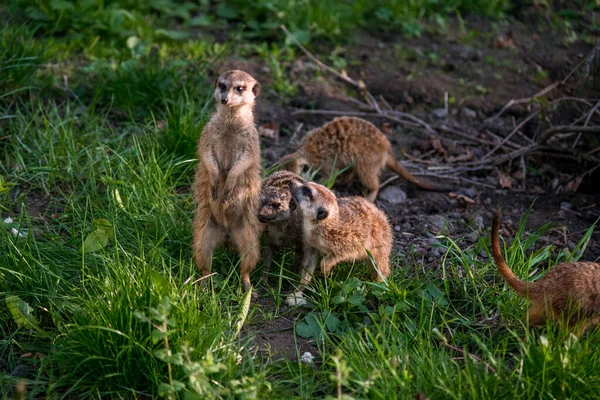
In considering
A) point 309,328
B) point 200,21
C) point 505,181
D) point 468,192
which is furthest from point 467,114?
point 309,328

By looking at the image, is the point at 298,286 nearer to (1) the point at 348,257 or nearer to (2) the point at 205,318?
(1) the point at 348,257

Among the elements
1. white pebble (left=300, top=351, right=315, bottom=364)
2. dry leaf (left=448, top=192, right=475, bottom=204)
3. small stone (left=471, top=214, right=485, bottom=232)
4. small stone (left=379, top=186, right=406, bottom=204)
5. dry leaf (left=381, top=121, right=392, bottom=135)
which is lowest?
small stone (left=379, top=186, right=406, bottom=204)

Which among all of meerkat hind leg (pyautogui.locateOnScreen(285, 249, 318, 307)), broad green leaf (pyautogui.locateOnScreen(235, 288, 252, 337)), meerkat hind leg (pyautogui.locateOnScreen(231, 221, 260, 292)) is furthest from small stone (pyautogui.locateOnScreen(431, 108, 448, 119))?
broad green leaf (pyautogui.locateOnScreen(235, 288, 252, 337))

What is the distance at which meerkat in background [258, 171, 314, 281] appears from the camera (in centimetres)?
419

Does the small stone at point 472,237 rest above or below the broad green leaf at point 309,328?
below

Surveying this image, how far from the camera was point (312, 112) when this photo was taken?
6.14 m

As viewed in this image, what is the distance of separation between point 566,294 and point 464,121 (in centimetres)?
309

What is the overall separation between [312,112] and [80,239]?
2539mm

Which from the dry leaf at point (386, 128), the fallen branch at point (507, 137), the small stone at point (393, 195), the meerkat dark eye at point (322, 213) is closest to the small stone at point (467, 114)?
the fallen branch at point (507, 137)

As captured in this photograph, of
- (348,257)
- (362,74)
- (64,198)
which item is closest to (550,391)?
(348,257)

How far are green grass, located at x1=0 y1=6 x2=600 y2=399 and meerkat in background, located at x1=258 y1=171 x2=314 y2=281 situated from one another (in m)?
0.14

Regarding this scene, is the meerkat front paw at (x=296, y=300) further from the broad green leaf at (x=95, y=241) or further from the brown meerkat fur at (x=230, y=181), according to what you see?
the broad green leaf at (x=95, y=241)

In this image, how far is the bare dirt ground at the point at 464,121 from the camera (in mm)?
4902

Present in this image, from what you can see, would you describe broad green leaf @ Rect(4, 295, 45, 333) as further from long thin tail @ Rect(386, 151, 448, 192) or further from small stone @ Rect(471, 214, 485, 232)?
long thin tail @ Rect(386, 151, 448, 192)
